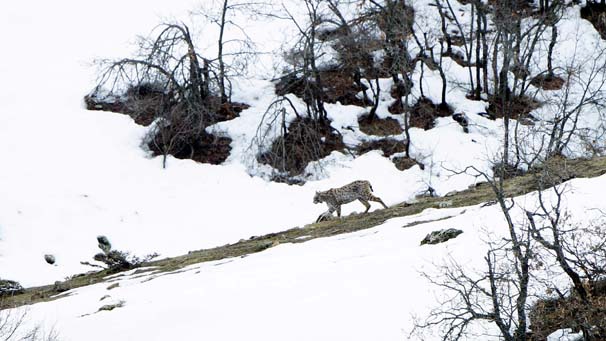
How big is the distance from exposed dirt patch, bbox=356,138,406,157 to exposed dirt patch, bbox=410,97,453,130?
5.48ft

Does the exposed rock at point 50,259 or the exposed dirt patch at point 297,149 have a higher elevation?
the exposed dirt patch at point 297,149

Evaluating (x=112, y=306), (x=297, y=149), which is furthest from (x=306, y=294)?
(x=297, y=149)

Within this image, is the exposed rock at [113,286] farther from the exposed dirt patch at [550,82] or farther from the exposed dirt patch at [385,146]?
the exposed dirt patch at [550,82]

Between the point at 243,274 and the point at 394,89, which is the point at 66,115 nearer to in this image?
the point at 394,89

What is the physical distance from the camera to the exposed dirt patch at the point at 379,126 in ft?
99.6

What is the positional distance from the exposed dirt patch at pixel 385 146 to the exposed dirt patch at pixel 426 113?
5.48ft

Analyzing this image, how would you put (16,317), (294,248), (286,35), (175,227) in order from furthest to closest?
(286,35) → (175,227) → (294,248) → (16,317)

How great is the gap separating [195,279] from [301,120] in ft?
47.6

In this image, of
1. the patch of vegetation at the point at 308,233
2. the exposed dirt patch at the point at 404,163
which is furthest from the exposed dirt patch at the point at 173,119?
the patch of vegetation at the point at 308,233

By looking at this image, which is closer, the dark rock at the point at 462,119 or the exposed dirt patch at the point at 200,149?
the exposed dirt patch at the point at 200,149

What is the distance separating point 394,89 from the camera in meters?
32.8

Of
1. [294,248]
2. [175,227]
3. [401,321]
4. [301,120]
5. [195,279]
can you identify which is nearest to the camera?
[401,321]

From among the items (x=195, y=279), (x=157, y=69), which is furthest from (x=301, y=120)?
(x=195, y=279)

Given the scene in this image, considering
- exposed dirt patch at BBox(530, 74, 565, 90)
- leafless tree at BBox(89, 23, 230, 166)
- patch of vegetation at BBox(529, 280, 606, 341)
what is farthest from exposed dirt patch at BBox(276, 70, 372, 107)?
patch of vegetation at BBox(529, 280, 606, 341)
